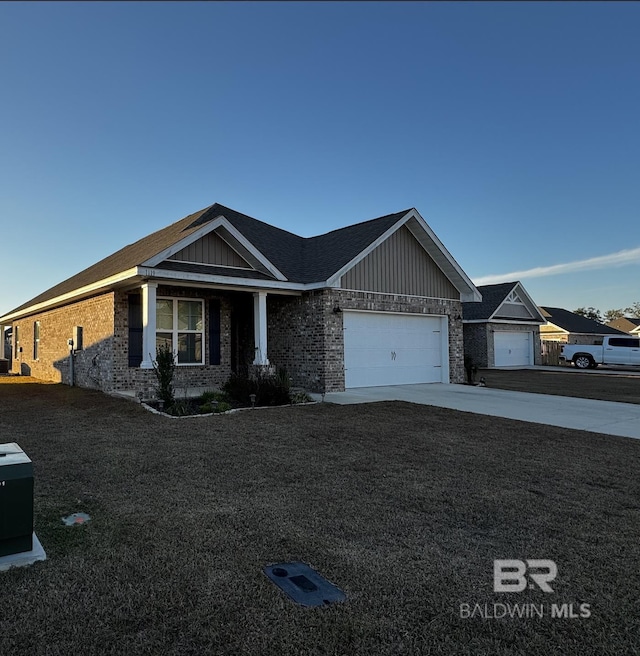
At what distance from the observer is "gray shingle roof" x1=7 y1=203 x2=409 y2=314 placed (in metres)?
13.3

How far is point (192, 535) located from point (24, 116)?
11.6 metres

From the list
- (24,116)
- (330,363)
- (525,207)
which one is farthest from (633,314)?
(24,116)

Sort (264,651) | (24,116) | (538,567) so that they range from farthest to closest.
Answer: (24,116), (538,567), (264,651)

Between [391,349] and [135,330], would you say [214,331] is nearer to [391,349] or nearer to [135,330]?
[135,330]

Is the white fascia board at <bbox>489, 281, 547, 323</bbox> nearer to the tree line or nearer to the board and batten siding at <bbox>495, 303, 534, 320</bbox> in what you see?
the board and batten siding at <bbox>495, 303, 534, 320</bbox>

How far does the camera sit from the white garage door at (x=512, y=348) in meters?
27.2

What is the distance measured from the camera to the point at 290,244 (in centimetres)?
1659

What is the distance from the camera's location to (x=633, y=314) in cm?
9625

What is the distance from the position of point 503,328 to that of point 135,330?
72.2 ft

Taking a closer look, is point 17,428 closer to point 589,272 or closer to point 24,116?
point 24,116

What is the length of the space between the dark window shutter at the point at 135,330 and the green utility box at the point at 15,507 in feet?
30.4

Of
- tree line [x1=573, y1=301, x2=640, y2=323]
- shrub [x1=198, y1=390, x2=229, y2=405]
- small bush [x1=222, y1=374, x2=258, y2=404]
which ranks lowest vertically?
shrub [x1=198, y1=390, x2=229, y2=405]

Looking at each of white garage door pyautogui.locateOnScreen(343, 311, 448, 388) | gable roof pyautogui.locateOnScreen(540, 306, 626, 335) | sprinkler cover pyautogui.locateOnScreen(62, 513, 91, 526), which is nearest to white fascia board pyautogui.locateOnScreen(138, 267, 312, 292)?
white garage door pyautogui.locateOnScreen(343, 311, 448, 388)

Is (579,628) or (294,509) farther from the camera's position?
(294,509)
